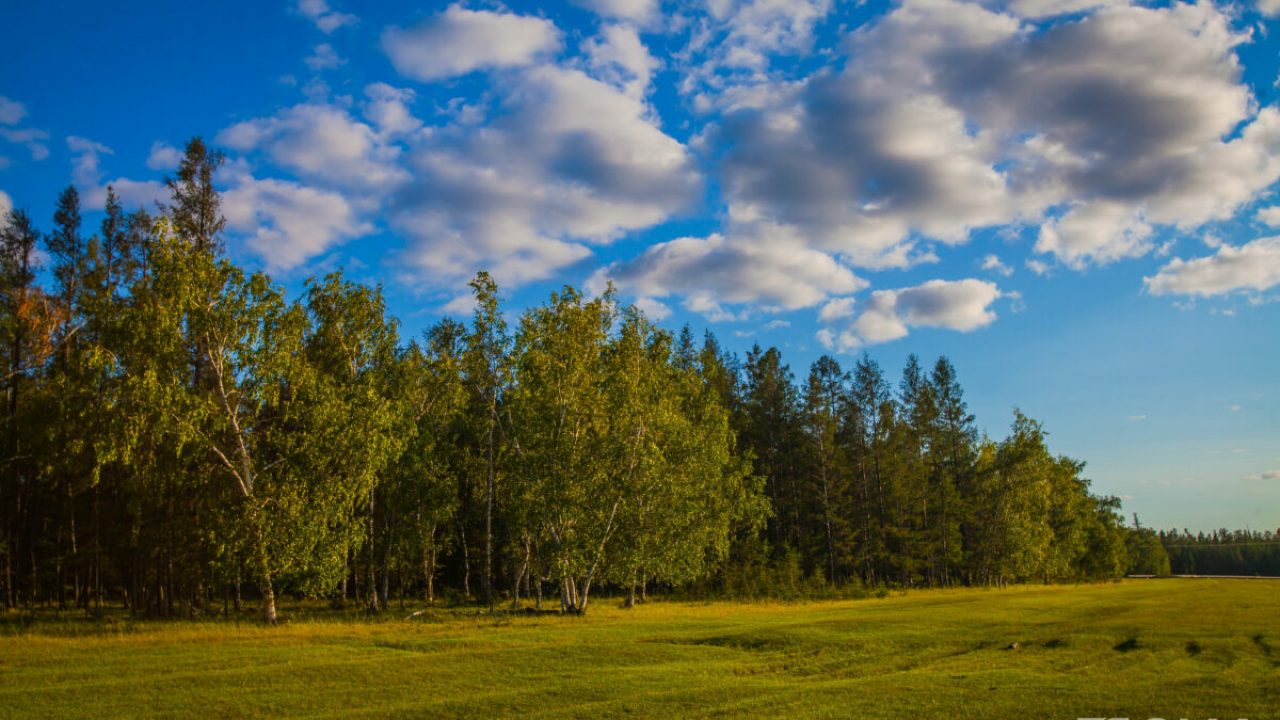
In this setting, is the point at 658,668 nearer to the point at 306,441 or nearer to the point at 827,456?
the point at 306,441

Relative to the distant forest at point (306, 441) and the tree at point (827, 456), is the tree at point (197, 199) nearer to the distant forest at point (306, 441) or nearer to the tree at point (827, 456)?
the distant forest at point (306, 441)

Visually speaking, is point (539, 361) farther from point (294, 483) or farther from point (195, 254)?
point (195, 254)

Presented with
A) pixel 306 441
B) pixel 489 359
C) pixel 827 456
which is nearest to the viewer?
pixel 306 441

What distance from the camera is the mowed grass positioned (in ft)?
54.2

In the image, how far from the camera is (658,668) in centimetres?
2212

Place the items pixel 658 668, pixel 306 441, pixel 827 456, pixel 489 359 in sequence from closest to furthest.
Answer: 1. pixel 658 668
2. pixel 306 441
3. pixel 489 359
4. pixel 827 456

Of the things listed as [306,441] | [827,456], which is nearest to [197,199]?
[306,441]

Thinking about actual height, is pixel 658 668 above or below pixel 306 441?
below

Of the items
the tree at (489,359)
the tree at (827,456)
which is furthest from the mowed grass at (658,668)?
Answer: the tree at (827,456)

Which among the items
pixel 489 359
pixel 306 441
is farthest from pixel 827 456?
pixel 306 441

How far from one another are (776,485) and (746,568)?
23.7 m

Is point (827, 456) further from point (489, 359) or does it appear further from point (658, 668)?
→ point (658, 668)

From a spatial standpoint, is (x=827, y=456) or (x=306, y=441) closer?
(x=306, y=441)

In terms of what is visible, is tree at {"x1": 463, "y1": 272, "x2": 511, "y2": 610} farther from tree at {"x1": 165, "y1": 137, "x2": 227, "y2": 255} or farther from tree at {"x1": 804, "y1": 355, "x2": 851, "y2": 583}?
tree at {"x1": 804, "y1": 355, "x2": 851, "y2": 583}
